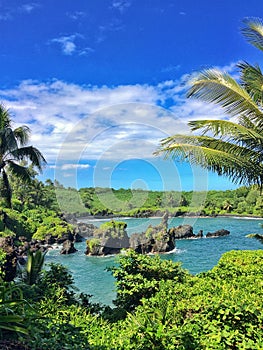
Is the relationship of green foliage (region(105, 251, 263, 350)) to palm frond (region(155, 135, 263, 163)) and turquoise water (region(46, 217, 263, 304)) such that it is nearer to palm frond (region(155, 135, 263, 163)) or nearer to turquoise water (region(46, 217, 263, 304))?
palm frond (region(155, 135, 263, 163))

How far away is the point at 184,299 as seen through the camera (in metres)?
4.32

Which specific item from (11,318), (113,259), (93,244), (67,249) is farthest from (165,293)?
(67,249)

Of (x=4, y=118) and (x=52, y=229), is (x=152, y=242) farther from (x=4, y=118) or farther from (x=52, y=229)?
(x=4, y=118)

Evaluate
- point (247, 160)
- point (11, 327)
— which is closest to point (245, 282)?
point (247, 160)

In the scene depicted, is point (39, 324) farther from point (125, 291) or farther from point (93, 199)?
point (93, 199)

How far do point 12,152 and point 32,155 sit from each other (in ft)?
2.08

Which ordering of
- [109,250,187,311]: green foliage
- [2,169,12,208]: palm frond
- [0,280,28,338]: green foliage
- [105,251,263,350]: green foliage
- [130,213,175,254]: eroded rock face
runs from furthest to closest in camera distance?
[130,213,175,254]: eroded rock face
[2,169,12,208]: palm frond
[109,250,187,311]: green foliage
[105,251,263,350]: green foliage
[0,280,28,338]: green foliage

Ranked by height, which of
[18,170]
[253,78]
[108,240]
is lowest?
[108,240]

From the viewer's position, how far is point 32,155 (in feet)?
31.5

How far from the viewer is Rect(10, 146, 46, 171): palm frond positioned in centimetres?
941

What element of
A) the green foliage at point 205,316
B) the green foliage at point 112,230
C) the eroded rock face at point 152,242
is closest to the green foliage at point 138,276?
the green foliage at point 205,316

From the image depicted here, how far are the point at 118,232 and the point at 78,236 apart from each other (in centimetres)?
876

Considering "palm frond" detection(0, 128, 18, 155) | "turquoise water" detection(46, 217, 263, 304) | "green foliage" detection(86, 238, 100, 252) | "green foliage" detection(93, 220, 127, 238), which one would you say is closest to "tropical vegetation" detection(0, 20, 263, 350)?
"palm frond" detection(0, 128, 18, 155)

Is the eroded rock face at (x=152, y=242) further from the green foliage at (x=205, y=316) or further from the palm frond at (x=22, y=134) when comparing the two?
the green foliage at (x=205, y=316)
